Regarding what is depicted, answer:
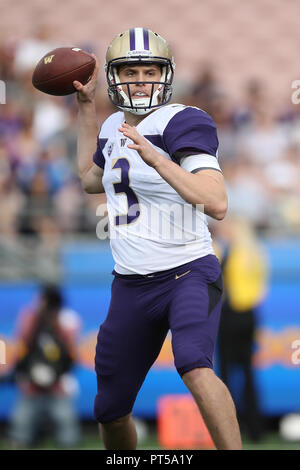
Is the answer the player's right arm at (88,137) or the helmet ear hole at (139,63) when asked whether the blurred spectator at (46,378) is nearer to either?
the player's right arm at (88,137)

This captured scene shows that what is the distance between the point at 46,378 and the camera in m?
6.32

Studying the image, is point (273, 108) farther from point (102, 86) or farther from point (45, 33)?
point (45, 33)

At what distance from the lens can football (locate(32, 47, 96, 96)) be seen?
370 cm

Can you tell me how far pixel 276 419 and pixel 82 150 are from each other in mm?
3999

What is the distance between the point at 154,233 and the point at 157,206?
11 cm

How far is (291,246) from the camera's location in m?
6.91

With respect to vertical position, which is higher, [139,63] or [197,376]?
[139,63]

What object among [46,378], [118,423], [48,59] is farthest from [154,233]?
[46,378]

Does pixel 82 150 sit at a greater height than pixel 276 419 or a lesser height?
greater

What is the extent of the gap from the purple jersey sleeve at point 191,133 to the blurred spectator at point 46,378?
10.7 ft

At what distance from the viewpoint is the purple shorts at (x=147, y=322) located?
3.23 metres

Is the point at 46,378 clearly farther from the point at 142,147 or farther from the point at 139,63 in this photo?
the point at 142,147

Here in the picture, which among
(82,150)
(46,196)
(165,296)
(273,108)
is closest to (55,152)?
(46,196)
